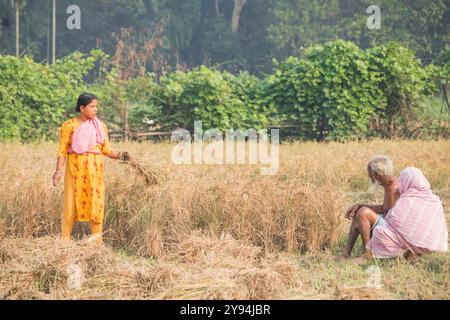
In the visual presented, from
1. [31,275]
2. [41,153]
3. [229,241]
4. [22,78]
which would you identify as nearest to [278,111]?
[22,78]

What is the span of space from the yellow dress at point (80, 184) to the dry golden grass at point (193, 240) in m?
0.26

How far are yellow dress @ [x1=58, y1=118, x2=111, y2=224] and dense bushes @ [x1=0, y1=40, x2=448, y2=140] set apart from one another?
7389 mm

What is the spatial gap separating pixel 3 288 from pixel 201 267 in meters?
1.27

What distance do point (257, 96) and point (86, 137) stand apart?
8423 millimetres

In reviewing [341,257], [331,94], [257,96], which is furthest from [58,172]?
[331,94]

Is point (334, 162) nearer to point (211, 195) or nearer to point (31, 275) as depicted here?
point (211, 195)

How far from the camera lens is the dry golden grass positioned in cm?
532

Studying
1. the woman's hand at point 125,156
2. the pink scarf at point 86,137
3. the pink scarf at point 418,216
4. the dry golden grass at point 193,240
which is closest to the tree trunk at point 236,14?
the dry golden grass at point 193,240

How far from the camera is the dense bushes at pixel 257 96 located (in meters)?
14.0

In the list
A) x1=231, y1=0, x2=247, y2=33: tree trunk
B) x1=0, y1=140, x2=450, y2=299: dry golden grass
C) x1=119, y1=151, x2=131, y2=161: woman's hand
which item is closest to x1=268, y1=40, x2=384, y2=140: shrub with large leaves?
x1=0, y1=140, x2=450, y2=299: dry golden grass

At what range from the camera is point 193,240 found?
6.26 meters

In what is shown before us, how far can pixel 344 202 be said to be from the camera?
23.3ft

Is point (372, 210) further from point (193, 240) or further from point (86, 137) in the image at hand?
point (86, 137)
